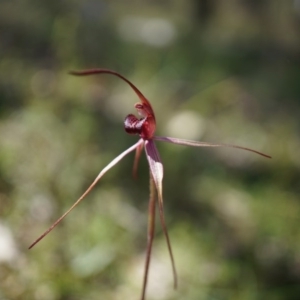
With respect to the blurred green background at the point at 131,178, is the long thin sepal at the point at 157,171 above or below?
above

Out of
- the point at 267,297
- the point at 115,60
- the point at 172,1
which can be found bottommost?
the point at 172,1

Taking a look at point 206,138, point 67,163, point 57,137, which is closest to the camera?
point 67,163

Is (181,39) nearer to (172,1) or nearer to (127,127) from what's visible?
(172,1)

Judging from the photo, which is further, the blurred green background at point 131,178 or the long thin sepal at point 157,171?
the blurred green background at point 131,178

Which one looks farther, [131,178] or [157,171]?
[131,178]

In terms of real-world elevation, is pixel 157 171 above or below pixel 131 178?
above

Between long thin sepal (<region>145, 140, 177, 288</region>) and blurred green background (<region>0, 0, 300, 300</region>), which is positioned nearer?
long thin sepal (<region>145, 140, 177, 288</region>)

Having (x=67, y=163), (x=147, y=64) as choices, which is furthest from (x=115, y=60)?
(x=67, y=163)

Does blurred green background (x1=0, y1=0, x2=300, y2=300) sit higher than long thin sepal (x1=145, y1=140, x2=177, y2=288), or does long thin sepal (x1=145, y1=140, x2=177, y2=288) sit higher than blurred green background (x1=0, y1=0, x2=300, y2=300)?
long thin sepal (x1=145, y1=140, x2=177, y2=288)
